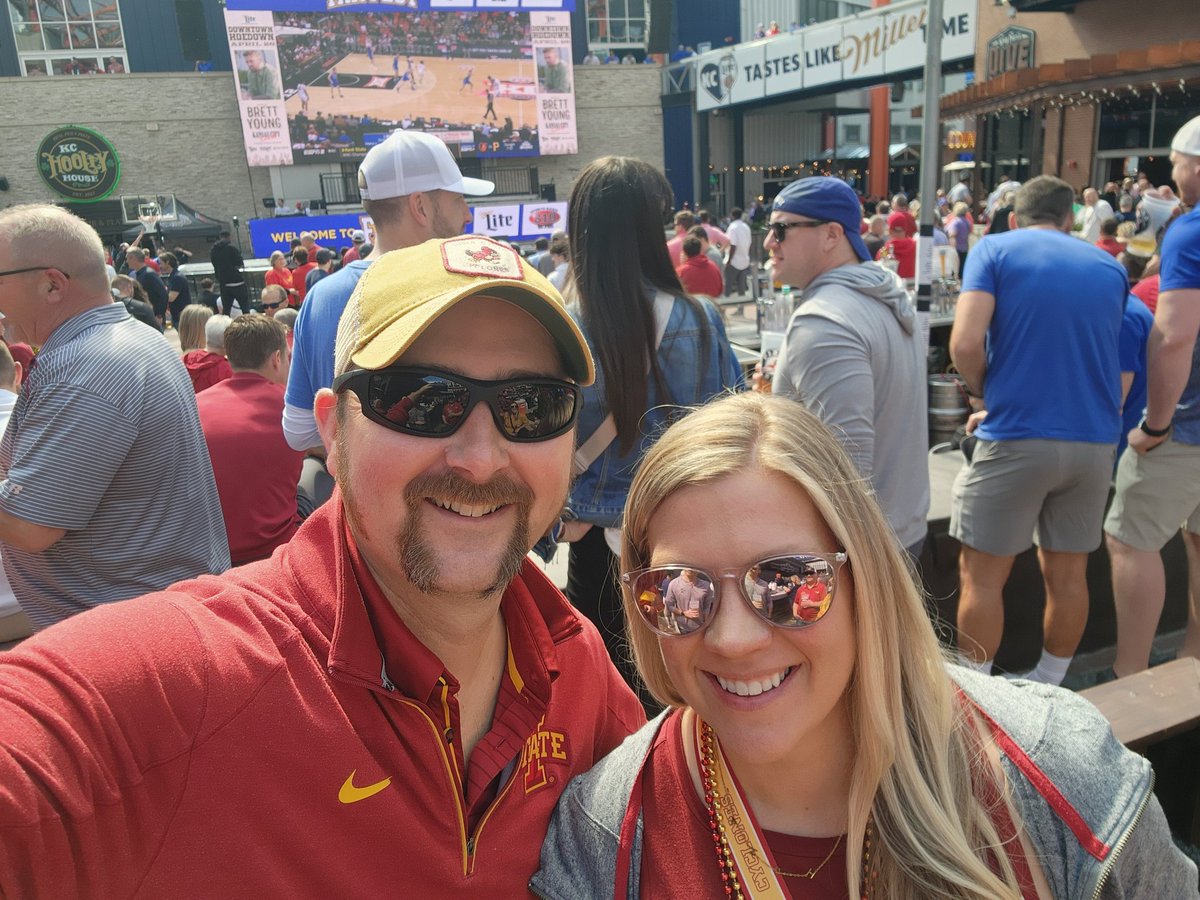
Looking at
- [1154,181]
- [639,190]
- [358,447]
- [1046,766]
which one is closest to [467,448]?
[358,447]

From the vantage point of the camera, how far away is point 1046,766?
4.47 feet

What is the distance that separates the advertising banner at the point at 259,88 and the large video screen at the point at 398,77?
33 mm

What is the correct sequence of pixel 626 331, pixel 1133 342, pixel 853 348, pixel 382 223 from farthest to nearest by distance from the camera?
pixel 1133 342
pixel 382 223
pixel 853 348
pixel 626 331

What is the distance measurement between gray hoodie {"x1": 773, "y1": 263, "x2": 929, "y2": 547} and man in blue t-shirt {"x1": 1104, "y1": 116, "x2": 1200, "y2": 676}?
104 centimetres

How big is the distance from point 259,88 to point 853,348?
31534mm

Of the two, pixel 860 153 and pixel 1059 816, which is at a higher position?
pixel 860 153

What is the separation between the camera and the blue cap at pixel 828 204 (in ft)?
10.3

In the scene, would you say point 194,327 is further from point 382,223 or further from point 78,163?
point 78,163

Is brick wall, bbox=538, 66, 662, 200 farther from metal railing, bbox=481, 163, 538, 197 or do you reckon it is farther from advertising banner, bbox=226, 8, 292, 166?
advertising banner, bbox=226, 8, 292, 166

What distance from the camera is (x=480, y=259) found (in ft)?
4.65

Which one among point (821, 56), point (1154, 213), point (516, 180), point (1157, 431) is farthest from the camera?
point (516, 180)

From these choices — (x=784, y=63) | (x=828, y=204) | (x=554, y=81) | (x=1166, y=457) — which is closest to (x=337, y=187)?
(x=554, y=81)

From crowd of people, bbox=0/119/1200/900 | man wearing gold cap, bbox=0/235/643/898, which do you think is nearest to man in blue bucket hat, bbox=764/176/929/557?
crowd of people, bbox=0/119/1200/900

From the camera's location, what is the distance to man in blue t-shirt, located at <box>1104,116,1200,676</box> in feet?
11.0
